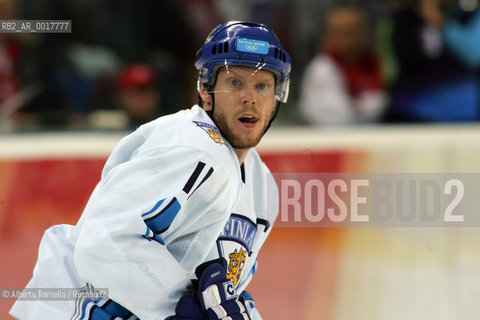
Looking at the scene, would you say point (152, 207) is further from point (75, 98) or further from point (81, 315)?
point (75, 98)

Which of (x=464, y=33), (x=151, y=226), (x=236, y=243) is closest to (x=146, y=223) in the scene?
(x=151, y=226)

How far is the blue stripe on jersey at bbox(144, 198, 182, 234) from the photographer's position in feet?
8.59

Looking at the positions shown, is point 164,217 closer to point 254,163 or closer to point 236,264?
point 236,264

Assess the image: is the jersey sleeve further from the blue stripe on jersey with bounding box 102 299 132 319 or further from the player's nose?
the player's nose

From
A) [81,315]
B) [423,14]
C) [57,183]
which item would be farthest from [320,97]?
[81,315]

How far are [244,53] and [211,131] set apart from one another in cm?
32

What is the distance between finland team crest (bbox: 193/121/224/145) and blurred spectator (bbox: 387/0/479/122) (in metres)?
2.49

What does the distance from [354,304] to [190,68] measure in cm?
184

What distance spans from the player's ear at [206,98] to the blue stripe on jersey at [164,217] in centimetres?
61

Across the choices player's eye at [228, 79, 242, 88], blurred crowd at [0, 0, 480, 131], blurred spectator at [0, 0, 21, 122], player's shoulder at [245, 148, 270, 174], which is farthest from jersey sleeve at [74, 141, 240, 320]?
blurred spectator at [0, 0, 21, 122]

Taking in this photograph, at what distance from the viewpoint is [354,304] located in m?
4.86

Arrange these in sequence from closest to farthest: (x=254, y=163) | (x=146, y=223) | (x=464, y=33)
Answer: (x=146, y=223), (x=254, y=163), (x=464, y=33)

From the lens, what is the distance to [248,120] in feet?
10.0

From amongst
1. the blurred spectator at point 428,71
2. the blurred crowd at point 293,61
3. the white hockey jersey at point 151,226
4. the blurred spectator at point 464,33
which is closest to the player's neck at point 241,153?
the white hockey jersey at point 151,226
